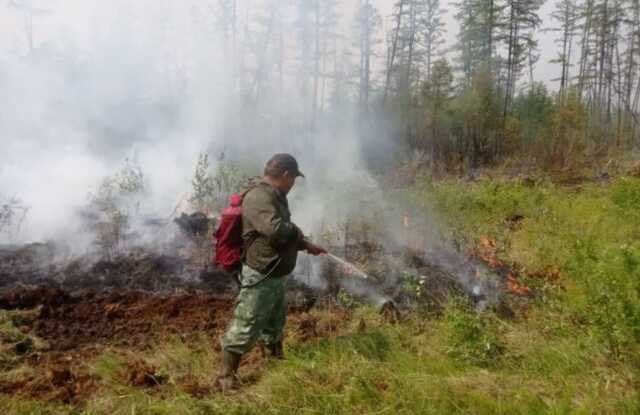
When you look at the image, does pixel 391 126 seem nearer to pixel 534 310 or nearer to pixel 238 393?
pixel 534 310

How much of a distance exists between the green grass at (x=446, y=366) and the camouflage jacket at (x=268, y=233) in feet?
2.51

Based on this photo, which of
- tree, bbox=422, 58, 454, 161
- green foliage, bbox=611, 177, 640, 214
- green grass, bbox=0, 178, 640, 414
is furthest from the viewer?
tree, bbox=422, 58, 454, 161

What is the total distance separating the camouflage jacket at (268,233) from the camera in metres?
2.90

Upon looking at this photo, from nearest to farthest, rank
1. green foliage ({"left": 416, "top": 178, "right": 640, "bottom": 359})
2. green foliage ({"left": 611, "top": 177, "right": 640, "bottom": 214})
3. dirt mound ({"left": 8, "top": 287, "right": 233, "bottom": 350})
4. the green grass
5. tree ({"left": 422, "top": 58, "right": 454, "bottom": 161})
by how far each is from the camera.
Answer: the green grass → green foliage ({"left": 416, "top": 178, "right": 640, "bottom": 359}) → dirt mound ({"left": 8, "top": 287, "right": 233, "bottom": 350}) → green foliage ({"left": 611, "top": 177, "right": 640, "bottom": 214}) → tree ({"left": 422, "top": 58, "right": 454, "bottom": 161})

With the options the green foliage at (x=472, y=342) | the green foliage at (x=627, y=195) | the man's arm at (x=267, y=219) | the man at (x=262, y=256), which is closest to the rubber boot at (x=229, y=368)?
the man at (x=262, y=256)

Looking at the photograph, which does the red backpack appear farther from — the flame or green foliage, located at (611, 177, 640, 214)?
green foliage, located at (611, 177, 640, 214)

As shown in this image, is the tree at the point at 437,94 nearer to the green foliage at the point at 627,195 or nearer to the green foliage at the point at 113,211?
the green foliage at the point at 627,195

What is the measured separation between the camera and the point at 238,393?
2738 millimetres

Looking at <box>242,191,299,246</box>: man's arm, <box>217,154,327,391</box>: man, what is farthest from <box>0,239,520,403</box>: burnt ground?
<box>242,191,299,246</box>: man's arm

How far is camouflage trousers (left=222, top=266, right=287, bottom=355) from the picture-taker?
9.73 ft

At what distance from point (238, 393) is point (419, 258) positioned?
4.24m

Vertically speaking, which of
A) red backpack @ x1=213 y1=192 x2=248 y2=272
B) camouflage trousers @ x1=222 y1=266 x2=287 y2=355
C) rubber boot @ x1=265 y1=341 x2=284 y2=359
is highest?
red backpack @ x1=213 y1=192 x2=248 y2=272

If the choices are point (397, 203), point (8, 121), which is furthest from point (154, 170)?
point (397, 203)

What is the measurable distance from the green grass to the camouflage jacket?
77 centimetres
